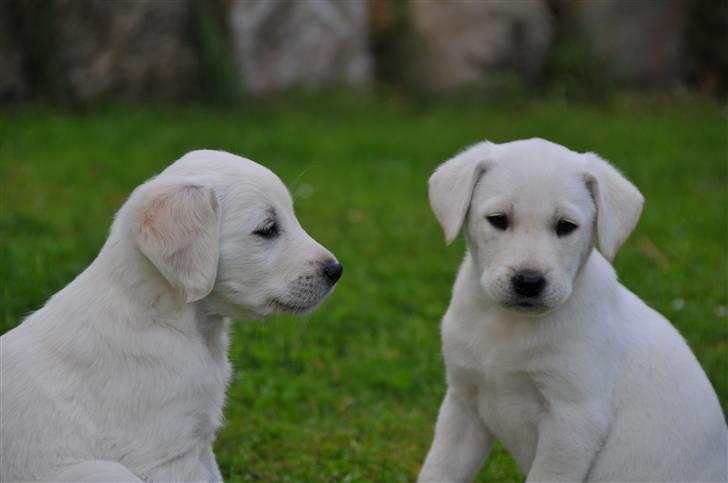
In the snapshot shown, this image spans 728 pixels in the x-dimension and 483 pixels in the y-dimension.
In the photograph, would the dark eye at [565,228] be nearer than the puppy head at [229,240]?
No

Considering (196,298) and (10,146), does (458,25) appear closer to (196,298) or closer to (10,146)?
(10,146)

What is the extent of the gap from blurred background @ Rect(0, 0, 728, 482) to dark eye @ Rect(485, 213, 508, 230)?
4.53 ft

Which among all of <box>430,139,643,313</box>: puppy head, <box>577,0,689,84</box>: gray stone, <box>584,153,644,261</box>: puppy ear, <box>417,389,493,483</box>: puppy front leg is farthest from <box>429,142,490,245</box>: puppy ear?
<box>577,0,689,84</box>: gray stone

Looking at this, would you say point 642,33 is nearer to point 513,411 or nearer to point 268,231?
point 513,411

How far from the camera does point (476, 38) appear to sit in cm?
1611

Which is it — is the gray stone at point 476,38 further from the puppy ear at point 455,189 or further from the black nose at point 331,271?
the black nose at point 331,271

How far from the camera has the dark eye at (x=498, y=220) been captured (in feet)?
15.9

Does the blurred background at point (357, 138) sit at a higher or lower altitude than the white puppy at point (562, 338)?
lower

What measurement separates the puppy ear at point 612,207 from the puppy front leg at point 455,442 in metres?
1.04

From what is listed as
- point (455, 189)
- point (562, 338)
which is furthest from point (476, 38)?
point (562, 338)

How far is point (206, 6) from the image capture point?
14141 millimetres

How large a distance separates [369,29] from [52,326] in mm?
12136

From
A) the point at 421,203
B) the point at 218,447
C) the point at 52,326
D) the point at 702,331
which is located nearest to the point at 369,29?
A: the point at 421,203

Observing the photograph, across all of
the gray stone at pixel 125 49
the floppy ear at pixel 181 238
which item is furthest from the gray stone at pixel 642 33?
the floppy ear at pixel 181 238
